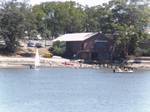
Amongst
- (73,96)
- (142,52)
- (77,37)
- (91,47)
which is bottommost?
(73,96)

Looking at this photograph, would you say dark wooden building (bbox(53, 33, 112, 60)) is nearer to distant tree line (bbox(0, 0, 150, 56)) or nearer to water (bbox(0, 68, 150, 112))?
distant tree line (bbox(0, 0, 150, 56))

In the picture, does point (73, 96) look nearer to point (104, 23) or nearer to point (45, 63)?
point (45, 63)

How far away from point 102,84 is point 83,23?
2776 inches

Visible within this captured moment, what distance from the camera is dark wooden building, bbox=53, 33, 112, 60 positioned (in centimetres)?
12656

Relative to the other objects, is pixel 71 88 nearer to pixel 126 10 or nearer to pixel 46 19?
pixel 126 10

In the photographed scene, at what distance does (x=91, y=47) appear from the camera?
127 meters

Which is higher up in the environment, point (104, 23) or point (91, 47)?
point (104, 23)

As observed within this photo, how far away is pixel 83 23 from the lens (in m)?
147

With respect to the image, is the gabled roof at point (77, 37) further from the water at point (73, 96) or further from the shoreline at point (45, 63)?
the water at point (73, 96)

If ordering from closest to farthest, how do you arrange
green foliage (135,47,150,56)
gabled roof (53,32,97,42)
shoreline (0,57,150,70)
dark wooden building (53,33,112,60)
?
shoreline (0,57,150,70) < green foliage (135,47,150,56) < dark wooden building (53,33,112,60) < gabled roof (53,32,97,42)

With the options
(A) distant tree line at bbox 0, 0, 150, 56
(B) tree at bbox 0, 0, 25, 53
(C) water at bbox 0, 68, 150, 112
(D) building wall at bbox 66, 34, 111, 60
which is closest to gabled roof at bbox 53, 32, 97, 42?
(D) building wall at bbox 66, 34, 111, 60

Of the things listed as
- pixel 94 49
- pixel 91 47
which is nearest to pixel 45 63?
pixel 91 47

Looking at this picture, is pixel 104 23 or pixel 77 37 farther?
pixel 77 37

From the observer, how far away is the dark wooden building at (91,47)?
415 ft
